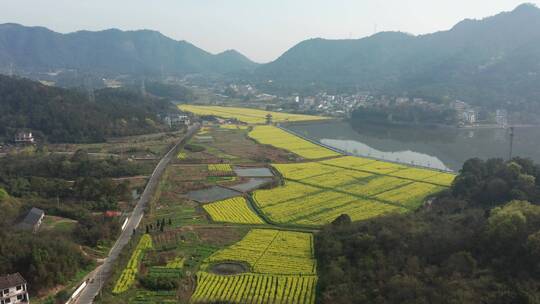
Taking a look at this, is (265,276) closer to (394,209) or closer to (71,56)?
(394,209)

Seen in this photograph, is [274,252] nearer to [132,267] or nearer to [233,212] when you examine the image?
[132,267]

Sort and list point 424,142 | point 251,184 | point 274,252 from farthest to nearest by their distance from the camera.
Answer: point 424,142
point 251,184
point 274,252

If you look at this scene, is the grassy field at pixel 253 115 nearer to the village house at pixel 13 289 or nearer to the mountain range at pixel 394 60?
the mountain range at pixel 394 60

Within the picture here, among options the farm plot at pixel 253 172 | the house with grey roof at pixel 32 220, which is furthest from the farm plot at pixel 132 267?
the farm plot at pixel 253 172

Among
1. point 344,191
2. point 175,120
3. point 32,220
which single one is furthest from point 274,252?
point 175,120

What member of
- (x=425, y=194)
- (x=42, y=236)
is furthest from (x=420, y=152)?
(x=42, y=236)
